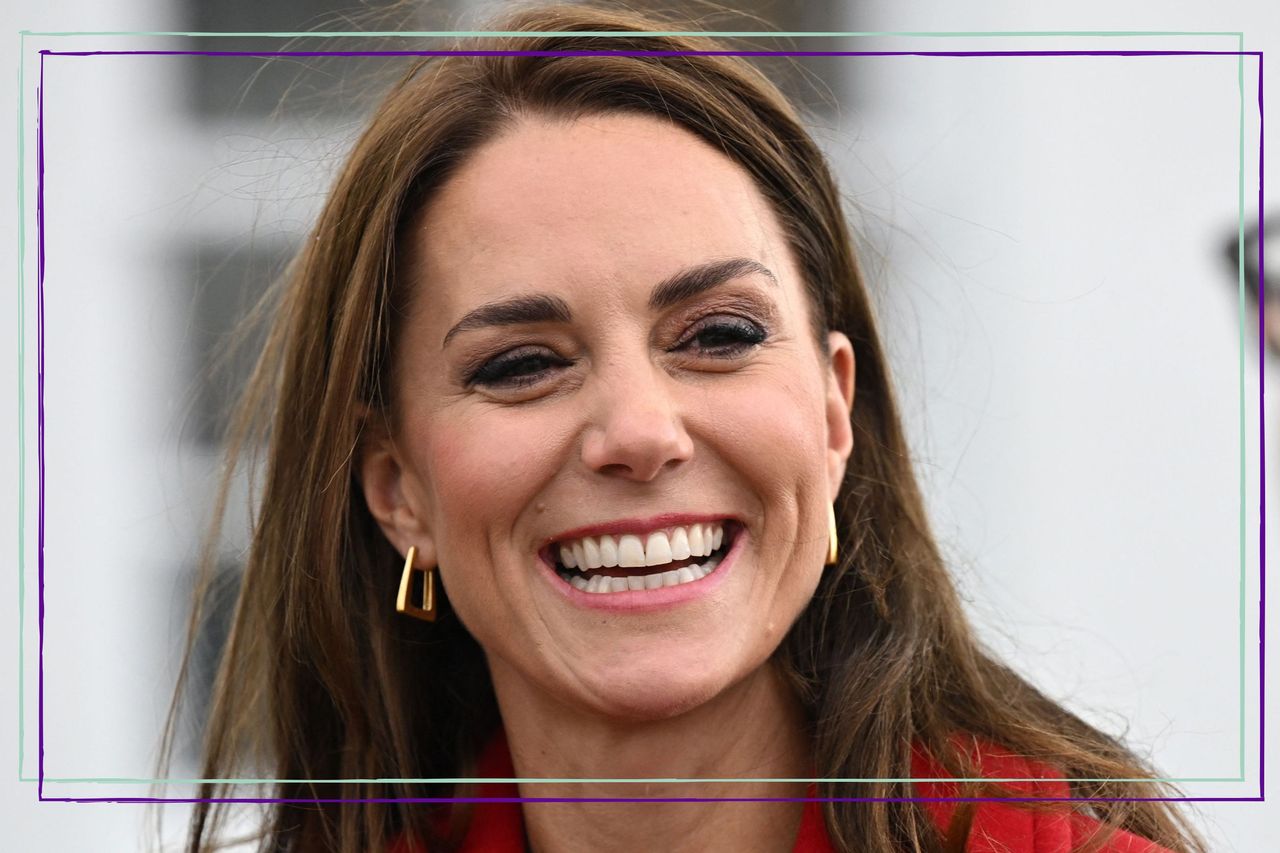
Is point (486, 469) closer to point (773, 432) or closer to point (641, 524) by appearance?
point (641, 524)

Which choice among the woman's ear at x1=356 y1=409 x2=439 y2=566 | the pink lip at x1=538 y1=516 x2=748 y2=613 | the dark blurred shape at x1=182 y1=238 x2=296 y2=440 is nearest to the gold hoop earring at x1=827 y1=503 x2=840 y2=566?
the pink lip at x1=538 y1=516 x2=748 y2=613

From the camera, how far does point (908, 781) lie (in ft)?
6.48

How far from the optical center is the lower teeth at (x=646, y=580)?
183cm

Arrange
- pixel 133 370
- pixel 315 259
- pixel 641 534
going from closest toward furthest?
pixel 641 534
pixel 315 259
pixel 133 370

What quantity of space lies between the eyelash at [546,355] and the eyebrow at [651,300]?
43mm

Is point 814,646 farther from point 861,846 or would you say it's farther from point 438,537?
point 438,537

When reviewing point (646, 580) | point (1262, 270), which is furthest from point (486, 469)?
point (1262, 270)

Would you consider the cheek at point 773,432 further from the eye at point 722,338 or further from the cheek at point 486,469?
the cheek at point 486,469

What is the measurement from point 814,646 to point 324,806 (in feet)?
2.60

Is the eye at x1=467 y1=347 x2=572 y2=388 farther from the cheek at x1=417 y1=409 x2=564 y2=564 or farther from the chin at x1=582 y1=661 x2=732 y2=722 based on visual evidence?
the chin at x1=582 y1=661 x2=732 y2=722

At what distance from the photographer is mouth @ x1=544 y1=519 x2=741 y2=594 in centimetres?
182

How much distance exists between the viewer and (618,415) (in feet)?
→ 5.77

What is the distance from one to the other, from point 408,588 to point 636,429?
54 centimetres

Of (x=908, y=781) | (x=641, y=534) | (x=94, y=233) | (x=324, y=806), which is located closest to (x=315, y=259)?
(x=94, y=233)
